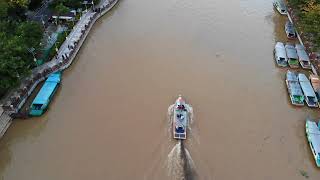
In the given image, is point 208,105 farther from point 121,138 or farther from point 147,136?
point 121,138

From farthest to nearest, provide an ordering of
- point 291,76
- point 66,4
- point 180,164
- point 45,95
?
point 66,4 → point 291,76 → point 45,95 → point 180,164

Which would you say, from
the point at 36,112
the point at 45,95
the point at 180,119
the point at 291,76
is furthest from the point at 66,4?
the point at 291,76

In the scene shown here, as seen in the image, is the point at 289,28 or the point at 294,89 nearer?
the point at 294,89

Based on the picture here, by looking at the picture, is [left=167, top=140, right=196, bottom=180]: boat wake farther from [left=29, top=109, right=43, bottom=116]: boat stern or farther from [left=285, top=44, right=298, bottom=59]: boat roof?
[left=285, top=44, right=298, bottom=59]: boat roof

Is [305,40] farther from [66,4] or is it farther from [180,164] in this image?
[66,4]

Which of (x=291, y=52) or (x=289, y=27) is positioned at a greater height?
(x=289, y=27)

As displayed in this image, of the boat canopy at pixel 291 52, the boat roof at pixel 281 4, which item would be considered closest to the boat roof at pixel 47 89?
the boat canopy at pixel 291 52
